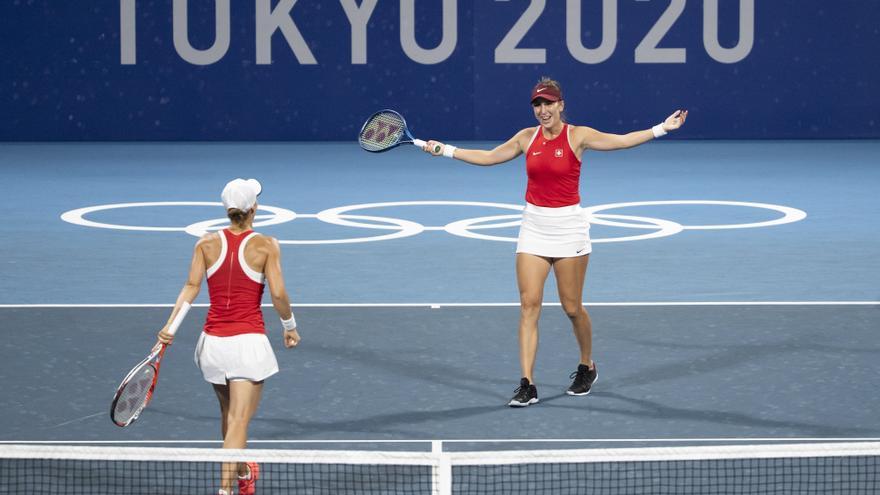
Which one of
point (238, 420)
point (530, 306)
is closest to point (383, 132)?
point (530, 306)

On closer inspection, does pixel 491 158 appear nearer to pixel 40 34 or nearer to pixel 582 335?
pixel 582 335

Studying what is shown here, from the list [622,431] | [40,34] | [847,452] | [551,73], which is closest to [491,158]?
[622,431]

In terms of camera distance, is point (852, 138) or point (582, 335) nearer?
point (582, 335)

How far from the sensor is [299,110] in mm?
23562

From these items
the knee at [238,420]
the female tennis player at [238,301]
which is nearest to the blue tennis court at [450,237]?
the knee at [238,420]

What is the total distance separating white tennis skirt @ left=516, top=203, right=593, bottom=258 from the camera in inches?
310

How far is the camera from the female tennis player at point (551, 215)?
777 cm

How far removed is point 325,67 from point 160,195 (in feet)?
21.6

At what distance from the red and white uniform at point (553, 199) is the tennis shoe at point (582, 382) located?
2.19 ft

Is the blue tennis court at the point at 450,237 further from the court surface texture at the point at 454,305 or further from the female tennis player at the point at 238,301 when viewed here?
the female tennis player at the point at 238,301

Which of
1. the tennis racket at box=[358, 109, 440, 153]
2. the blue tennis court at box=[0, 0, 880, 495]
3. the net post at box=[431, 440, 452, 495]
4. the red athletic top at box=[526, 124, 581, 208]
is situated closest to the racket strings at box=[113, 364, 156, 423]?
the blue tennis court at box=[0, 0, 880, 495]

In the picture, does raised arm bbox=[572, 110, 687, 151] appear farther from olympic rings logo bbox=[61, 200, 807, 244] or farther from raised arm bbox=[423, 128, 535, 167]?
olympic rings logo bbox=[61, 200, 807, 244]

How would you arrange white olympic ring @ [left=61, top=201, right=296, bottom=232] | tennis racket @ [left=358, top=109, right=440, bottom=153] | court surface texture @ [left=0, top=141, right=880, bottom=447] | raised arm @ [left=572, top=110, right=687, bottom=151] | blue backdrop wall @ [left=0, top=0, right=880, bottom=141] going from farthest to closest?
blue backdrop wall @ [left=0, top=0, right=880, bottom=141]
white olympic ring @ [left=61, top=201, right=296, bottom=232]
tennis racket @ [left=358, top=109, right=440, bottom=153]
raised arm @ [left=572, top=110, right=687, bottom=151]
court surface texture @ [left=0, top=141, right=880, bottom=447]

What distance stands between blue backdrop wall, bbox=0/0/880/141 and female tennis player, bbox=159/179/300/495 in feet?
57.0
